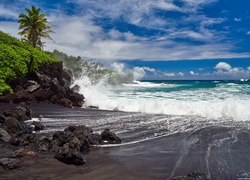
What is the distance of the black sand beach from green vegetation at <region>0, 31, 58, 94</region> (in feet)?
34.2

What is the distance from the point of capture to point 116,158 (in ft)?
23.5

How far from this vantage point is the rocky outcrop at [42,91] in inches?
682

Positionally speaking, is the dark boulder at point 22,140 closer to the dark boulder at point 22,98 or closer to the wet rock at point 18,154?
the wet rock at point 18,154

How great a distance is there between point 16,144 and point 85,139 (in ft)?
7.07

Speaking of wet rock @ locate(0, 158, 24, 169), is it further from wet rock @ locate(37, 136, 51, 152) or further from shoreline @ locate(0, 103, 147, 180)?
wet rock @ locate(37, 136, 51, 152)

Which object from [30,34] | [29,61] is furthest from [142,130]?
[30,34]

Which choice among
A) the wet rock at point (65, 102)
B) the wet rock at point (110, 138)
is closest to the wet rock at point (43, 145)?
the wet rock at point (110, 138)

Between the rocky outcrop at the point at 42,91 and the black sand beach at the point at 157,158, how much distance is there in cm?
741

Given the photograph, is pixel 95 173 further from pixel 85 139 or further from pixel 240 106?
pixel 240 106

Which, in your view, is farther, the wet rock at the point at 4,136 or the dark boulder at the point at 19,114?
the dark boulder at the point at 19,114

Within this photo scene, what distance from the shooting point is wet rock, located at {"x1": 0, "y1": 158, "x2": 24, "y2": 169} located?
229 inches

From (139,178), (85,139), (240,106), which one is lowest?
(139,178)

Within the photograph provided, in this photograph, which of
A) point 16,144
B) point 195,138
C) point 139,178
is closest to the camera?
point 139,178

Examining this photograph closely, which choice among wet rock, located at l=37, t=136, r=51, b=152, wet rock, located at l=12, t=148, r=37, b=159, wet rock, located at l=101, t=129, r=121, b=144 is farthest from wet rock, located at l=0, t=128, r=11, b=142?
wet rock, located at l=101, t=129, r=121, b=144
